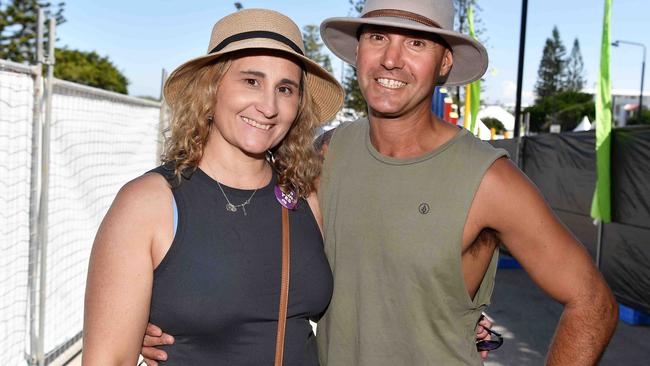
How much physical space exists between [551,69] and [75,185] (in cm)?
7404

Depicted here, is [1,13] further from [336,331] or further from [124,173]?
[336,331]

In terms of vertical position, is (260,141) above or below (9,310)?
above

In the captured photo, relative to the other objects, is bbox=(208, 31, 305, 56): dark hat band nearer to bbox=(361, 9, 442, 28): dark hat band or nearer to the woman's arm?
bbox=(361, 9, 442, 28): dark hat band

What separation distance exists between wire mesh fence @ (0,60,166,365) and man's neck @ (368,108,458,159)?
246 cm

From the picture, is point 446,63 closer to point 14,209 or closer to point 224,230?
point 224,230

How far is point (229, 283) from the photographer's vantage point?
2.04 m

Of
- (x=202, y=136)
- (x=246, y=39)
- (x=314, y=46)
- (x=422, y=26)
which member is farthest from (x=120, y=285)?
(x=314, y=46)

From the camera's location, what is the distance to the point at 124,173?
6621 mm

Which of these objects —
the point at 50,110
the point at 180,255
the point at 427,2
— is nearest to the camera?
the point at 180,255

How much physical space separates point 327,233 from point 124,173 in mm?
4667

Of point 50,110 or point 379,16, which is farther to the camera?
point 50,110

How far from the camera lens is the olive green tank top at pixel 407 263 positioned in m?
2.22

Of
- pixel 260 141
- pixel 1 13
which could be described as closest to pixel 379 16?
pixel 260 141

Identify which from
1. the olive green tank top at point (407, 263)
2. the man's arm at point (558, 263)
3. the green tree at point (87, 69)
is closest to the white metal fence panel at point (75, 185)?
the olive green tank top at point (407, 263)
